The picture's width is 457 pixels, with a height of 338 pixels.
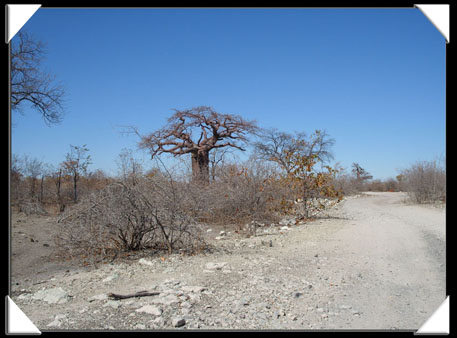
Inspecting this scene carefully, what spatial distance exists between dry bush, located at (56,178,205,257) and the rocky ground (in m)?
0.39

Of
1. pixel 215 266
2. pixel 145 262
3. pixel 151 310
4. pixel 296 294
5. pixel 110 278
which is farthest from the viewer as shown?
pixel 145 262

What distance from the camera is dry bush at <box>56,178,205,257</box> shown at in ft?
18.2

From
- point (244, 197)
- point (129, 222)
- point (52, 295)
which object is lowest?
point (52, 295)

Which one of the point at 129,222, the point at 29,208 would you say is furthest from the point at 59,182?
the point at 129,222

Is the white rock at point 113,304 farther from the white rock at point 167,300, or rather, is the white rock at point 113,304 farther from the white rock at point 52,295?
the white rock at point 52,295

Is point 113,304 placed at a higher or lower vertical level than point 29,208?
lower

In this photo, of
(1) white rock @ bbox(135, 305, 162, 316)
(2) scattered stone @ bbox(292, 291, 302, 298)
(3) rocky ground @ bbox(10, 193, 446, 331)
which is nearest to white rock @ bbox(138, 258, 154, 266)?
(3) rocky ground @ bbox(10, 193, 446, 331)

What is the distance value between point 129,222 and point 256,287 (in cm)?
270

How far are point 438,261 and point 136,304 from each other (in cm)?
380

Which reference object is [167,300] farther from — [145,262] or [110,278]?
[145,262]

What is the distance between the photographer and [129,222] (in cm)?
585

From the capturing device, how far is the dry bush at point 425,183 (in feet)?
42.9

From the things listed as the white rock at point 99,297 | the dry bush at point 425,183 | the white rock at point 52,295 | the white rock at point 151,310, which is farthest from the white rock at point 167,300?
the dry bush at point 425,183
